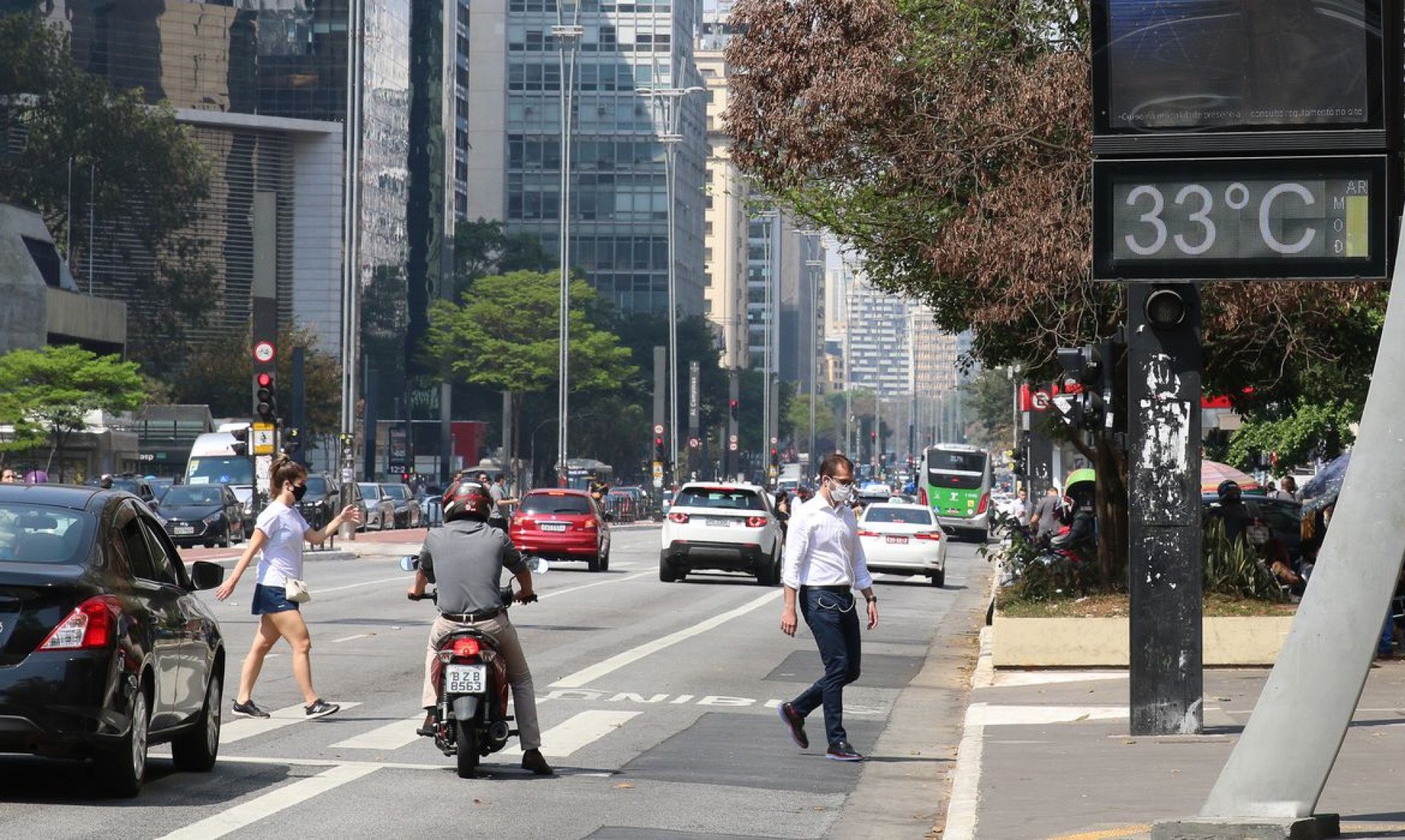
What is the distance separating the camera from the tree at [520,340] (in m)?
106

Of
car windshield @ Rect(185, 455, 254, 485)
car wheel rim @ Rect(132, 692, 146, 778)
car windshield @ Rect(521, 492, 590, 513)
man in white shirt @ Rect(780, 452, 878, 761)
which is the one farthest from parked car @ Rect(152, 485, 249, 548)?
car wheel rim @ Rect(132, 692, 146, 778)

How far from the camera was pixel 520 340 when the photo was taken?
108 metres

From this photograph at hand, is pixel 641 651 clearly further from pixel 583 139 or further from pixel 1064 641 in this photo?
pixel 583 139

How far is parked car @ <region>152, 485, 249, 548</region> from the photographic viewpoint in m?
46.8

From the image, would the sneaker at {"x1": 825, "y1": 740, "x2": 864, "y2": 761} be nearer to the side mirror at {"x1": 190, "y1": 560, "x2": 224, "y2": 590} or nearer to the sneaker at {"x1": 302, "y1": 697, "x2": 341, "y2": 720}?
the sneaker at {"x1": 302, "y1": 697, "x2": 341, "y2": 720}

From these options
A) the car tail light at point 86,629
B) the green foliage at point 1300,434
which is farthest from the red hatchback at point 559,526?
the car tail light at point 86,629

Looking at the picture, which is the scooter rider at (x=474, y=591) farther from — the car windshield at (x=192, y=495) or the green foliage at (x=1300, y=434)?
the car windshield at (x=192, y=495)

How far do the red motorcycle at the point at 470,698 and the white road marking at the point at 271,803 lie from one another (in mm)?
571

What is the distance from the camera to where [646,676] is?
61.3ft

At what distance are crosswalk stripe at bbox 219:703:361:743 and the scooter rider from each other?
2295 mm

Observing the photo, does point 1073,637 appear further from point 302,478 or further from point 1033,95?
point 302,478

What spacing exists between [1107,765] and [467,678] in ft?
12.3

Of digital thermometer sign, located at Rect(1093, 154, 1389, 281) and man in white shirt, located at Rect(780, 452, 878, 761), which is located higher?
digital thermometer sign, located at Rect(1093, 154, 1389, 281)

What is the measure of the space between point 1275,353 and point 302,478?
12.1m
